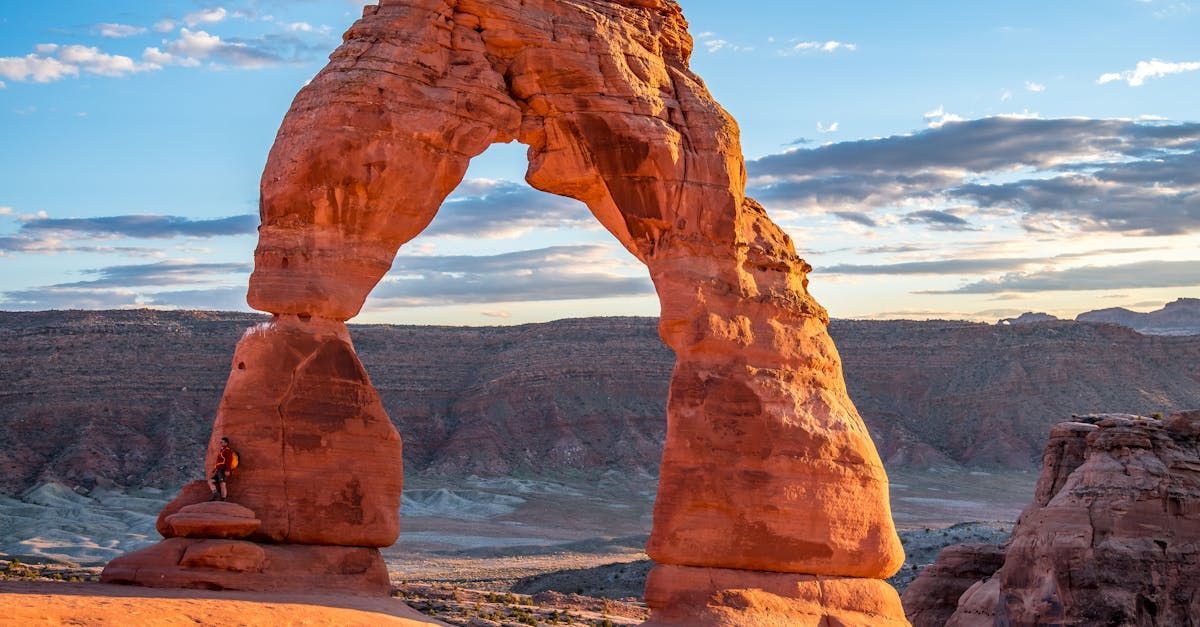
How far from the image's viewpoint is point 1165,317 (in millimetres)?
148500

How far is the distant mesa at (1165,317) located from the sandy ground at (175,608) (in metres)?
133

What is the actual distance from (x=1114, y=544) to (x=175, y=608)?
48.3 ft

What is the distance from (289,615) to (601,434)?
6401 cm

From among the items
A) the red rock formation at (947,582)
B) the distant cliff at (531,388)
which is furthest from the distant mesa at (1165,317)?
the red rock formation at (947,582)

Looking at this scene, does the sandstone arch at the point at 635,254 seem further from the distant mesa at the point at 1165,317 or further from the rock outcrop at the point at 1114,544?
the distant mesa at the point at 1165,317

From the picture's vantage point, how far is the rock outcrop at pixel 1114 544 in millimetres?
23141

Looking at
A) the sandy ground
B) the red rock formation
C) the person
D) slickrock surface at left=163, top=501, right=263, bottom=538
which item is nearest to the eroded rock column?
slickrock surface at left=163, top=501, right=263, bottom=538

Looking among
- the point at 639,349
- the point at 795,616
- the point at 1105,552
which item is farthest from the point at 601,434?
the point at 795,616

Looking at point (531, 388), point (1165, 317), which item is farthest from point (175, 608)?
point (1165, 317)

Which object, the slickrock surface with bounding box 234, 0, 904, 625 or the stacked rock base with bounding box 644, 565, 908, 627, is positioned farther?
the stacked rock base with bounding box 644, 565, 908, 627

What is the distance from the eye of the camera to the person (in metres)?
16.8

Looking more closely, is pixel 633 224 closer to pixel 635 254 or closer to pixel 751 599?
pixel 635 254

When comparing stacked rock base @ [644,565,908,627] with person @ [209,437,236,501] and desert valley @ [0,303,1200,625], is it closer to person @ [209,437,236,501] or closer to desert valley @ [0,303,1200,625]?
person @ [209,437,236,501]

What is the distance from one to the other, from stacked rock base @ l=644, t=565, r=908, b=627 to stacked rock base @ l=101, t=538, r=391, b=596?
12.1 ft
